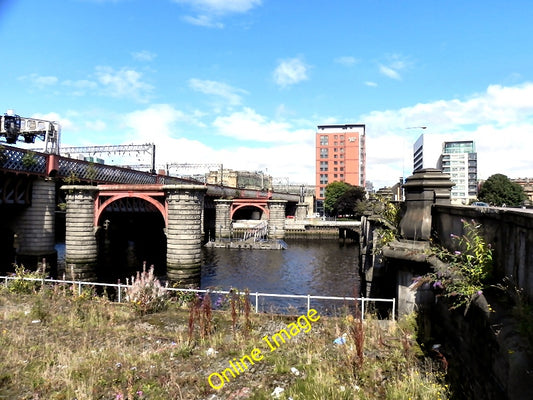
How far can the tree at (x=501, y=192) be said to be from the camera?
7544 centimetres

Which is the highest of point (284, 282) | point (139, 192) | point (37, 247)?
point (139, 192)

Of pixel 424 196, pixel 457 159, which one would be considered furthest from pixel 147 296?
pixel 457 159

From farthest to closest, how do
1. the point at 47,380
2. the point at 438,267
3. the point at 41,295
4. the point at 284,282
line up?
the point at 284,282 → the point at 41,295 → the point at 438,267 → the point at 47,380

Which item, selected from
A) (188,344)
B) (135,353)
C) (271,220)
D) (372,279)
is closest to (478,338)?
(188,344)

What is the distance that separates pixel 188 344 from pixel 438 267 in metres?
6.01

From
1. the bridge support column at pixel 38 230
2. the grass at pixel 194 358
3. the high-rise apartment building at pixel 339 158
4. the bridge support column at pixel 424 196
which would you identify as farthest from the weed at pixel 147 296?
the high-rise apartment building at pixel 339 158

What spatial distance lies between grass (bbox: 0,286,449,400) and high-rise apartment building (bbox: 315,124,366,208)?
120m

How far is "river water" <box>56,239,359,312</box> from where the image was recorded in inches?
1064

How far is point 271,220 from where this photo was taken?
65375 mm

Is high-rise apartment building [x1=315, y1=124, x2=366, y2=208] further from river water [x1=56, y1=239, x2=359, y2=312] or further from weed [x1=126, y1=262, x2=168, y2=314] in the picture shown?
weed [x1=126, y1=262, x2=168, y2=314]

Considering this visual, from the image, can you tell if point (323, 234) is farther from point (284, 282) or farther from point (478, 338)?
point (478, 338)

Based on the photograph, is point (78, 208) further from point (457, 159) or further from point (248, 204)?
point (457, 159)

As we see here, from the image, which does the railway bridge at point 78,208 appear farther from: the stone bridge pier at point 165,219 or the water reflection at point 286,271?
the water reflection at point 286,271

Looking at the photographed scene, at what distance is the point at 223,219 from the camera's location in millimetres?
59812
